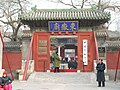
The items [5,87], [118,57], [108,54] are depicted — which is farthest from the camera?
[108,54]

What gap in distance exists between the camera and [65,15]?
24234 millimetres

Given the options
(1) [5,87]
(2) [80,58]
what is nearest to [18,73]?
(2) [80,58]

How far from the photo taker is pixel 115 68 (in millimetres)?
23078

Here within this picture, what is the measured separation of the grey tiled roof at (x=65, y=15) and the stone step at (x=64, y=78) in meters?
4.31

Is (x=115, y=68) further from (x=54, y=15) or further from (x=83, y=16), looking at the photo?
(x=54, y=15)

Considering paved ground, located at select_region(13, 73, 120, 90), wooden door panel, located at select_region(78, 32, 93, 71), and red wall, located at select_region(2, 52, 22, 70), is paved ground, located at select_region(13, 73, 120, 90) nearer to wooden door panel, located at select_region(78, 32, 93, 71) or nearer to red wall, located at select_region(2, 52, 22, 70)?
wooden door panel, located at select_region(78, 32, 93, 71)

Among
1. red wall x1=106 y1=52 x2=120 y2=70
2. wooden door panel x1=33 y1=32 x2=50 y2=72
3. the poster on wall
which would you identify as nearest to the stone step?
wooden door panel x1=33 y1=32 x2=50 y2=72

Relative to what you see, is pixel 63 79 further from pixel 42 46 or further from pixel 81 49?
pixel 42 46

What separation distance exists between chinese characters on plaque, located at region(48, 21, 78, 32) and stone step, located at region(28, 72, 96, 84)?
3.60 m

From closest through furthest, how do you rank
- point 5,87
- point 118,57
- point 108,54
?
point 5,87 → point 118,57 → point 108,54

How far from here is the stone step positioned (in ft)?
64.9

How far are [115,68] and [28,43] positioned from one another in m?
6.96

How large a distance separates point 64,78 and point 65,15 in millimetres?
5809

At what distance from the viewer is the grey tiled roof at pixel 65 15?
76.7ft
